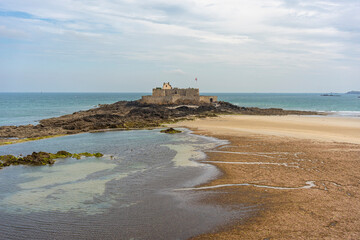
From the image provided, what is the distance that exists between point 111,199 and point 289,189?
724cm

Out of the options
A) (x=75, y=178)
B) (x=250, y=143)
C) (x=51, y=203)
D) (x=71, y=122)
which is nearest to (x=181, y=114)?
(x=71, y=122)

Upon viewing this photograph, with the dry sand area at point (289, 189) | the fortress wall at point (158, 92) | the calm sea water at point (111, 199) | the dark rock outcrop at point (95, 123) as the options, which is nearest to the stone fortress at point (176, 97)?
the fortress wall at point (158, 92)

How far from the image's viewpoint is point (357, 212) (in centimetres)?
945

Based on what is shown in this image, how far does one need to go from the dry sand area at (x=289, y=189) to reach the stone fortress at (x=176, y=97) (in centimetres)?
3981

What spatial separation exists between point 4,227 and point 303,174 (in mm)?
12524

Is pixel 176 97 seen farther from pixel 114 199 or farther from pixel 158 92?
pixel 114 199

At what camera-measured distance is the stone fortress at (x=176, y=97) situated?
198 feet

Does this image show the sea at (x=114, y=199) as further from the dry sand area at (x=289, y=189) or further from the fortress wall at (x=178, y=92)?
the fortress wall at (x=178, y=92)

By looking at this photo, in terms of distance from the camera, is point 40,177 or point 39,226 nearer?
point 39,226

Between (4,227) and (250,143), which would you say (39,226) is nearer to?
(4,227)

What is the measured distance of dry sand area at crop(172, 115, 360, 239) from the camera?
846 centimetres

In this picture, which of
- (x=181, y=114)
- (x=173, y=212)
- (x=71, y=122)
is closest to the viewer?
(x=173, y=212)

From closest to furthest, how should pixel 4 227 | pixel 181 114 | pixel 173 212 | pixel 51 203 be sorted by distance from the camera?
pixel 4 227
pixel 173 212
pixel 51 203
pixel 181 114

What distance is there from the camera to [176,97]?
60.8m
